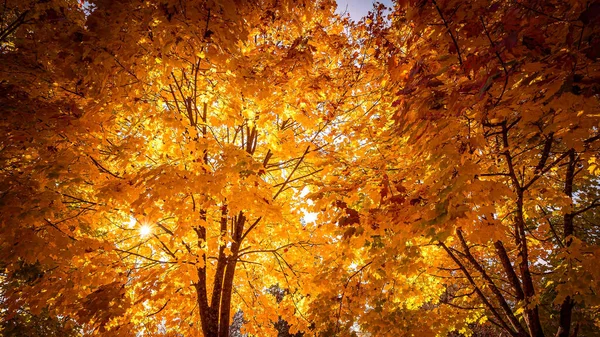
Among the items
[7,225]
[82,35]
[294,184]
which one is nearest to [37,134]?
[7,225]

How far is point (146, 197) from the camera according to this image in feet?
11.6

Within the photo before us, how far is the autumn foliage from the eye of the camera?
2230 mm

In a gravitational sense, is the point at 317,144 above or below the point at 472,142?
above

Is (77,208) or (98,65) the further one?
(77,208)

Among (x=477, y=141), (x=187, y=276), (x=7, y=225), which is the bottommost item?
(x=477, y=141)

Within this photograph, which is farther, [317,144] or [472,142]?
[317,144]

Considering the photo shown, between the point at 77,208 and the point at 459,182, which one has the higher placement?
the point at 77,208

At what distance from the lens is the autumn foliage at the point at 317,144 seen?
2230 mm

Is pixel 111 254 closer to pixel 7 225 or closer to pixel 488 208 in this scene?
pixel 7 225

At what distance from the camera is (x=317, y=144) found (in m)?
5.28

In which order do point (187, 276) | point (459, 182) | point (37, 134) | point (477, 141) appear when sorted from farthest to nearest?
1. point (187, 276)
2. point (37, 134)
3. point (477, 141)
4. point (459, 182)

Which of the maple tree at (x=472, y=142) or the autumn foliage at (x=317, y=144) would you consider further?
the autumn foliage at (x=317, y=144)

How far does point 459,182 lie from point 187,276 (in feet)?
12.3

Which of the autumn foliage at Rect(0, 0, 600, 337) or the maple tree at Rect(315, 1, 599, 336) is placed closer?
the maple tree at Rect(315, 1, 599, 336)
